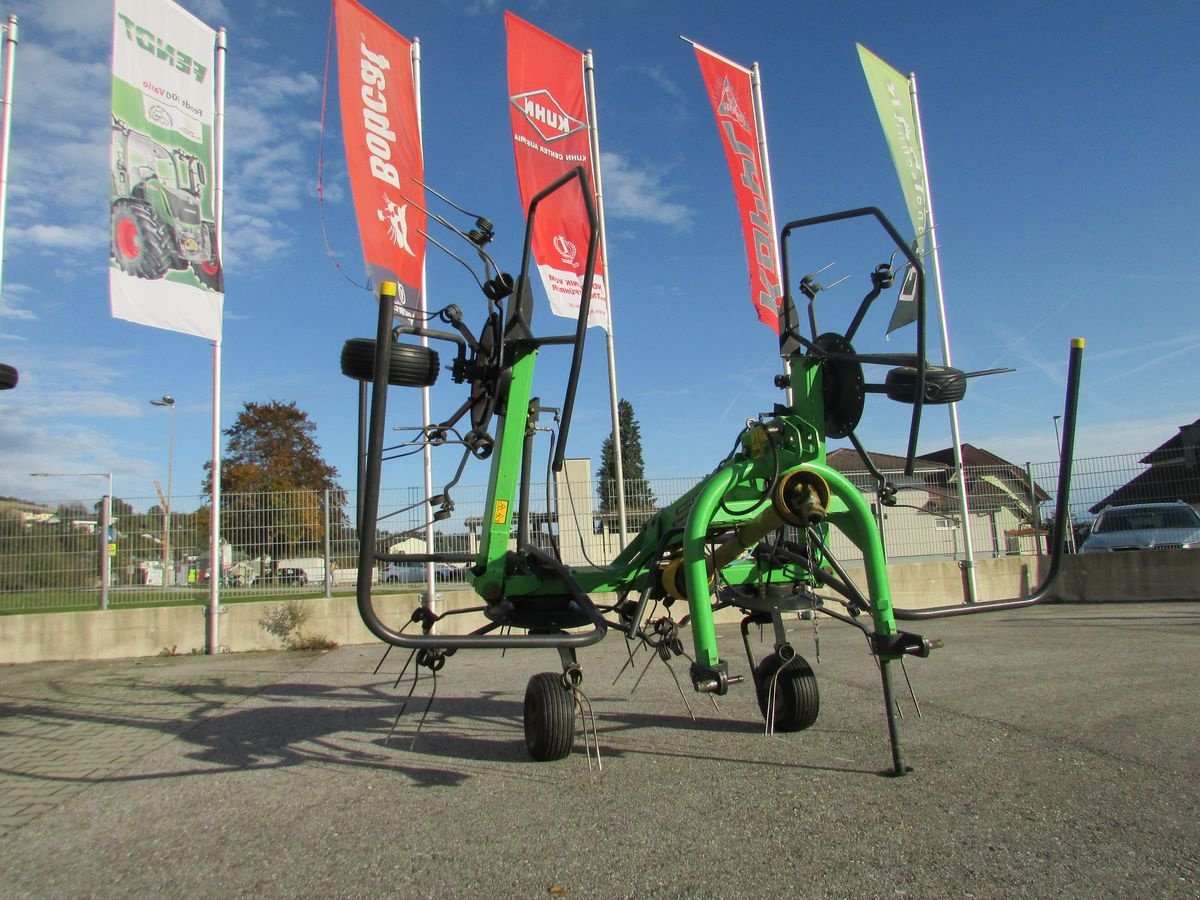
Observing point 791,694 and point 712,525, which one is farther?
point 791,694

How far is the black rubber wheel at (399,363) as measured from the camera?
10.8 feet

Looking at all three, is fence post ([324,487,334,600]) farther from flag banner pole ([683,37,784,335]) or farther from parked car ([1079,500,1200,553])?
parked car ([1079,500,1200,553])

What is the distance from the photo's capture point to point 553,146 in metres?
10.6

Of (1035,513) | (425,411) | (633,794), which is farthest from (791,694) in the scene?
(1035,513)

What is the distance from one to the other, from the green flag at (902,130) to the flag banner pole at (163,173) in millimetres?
9278

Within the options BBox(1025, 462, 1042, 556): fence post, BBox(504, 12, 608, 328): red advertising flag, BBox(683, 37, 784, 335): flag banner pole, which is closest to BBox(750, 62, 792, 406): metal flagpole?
BBox(683, 37, 784, 335): flag banner pole

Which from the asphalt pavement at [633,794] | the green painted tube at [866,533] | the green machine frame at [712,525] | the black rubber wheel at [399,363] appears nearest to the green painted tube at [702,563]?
the green machine frame at [712,525]

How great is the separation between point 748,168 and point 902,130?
2.88 m

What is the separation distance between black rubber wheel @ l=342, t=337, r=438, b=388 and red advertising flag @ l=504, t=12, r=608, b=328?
619 centimetres

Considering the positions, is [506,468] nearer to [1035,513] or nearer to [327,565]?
[327,565]

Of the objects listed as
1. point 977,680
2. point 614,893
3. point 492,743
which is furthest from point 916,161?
point 614,893

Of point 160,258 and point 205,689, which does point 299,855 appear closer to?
point 205,689

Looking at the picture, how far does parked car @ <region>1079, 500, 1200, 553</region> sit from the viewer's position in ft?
39.0

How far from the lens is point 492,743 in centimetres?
456
